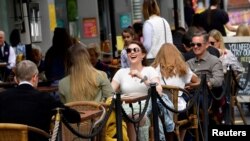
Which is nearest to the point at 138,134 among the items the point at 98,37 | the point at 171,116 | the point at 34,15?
the point at 171,116

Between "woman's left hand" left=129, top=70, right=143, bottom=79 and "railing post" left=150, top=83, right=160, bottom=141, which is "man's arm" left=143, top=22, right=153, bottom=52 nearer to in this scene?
"woman's left hand" left=129, top=70, right=143, bottom=79

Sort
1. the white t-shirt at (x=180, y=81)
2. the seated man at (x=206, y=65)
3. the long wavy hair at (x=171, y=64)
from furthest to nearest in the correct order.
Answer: the seated man at (x=206, y=65) < the long wavy hair at (x=171, y=64) < the white t-shirt at (x=180, y=81)

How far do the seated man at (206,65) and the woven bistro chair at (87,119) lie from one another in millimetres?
2608

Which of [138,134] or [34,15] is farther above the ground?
[34,15]

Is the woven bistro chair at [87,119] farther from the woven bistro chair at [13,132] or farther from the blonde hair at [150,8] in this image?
the blonde hair at [150,8]

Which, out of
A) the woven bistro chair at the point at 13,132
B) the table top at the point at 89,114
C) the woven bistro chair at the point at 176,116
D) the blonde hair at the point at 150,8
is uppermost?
the blonde hair at the point at 150,8

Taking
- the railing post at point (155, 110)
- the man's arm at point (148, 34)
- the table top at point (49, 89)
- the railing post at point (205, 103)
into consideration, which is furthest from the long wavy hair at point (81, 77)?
the man's arm at point (148, 34)

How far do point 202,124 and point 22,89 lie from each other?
3501 mm

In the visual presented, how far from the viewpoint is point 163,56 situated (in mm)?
8445

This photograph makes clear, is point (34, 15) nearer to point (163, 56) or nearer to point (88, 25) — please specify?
point (88, 25)

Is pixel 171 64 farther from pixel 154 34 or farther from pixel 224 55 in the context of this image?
pixel 224 55

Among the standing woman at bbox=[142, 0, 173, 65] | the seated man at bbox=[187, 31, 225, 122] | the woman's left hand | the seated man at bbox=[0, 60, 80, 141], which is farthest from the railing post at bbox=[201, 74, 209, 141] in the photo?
the seated man at bbox=[0, 60, 80, 141]

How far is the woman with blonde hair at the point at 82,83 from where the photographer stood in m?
7.54

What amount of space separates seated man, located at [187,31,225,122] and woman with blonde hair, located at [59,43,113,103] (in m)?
1.86
